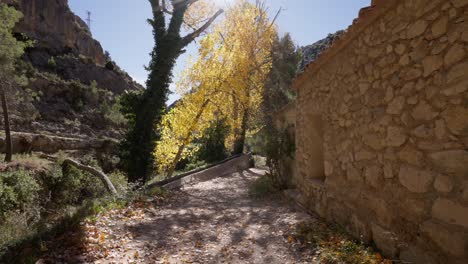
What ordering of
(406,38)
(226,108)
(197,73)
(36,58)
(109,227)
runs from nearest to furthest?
(406,38) → (109,227) → (197,73) → (226,108) → (36,58)

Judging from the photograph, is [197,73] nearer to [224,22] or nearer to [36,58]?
[224,22]

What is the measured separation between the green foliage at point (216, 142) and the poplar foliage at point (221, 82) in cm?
58

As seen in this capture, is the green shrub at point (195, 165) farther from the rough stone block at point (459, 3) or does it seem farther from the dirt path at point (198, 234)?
the rough stone block at point (459, 3)

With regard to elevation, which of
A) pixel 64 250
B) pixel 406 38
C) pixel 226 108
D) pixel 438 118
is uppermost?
pixel 226 108

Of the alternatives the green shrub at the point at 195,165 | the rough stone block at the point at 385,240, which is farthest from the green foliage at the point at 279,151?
the green shrub at the point at 195,165

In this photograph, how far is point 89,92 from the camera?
3394cm

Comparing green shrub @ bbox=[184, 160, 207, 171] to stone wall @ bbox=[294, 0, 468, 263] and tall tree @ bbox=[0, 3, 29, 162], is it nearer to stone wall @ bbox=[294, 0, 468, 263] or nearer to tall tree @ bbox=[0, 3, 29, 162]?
tall tree @ bbox=[0, 3, 29, 162]

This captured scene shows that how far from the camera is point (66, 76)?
113 feet

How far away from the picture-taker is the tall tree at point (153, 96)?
1051 centimetres

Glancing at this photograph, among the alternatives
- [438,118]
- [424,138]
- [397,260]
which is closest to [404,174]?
[424,138]

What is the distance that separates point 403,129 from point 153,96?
9.21 metres

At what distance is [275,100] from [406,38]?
54.9ft

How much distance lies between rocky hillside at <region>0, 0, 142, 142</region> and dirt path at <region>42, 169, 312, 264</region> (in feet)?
67.5

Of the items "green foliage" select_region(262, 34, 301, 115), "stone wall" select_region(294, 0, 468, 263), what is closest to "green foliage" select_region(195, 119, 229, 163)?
"green foliage" select_region(262, 34, 301, 115)
